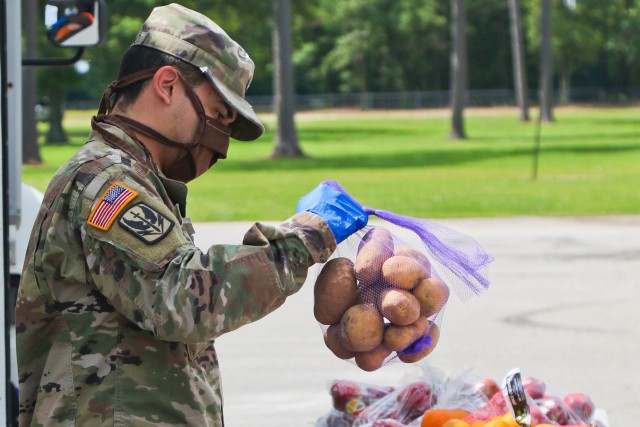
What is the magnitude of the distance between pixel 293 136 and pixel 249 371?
28.5 meters

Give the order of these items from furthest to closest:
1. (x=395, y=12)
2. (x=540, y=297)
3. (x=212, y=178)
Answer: (x=395, y=12) → (x=212, y=178) → (x=540, y=297)

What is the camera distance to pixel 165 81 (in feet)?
7.95

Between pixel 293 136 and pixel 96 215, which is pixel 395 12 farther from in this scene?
pixel 96 215

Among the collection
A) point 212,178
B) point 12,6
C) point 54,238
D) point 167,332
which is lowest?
point 212,178

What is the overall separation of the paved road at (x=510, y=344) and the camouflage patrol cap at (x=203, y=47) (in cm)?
207

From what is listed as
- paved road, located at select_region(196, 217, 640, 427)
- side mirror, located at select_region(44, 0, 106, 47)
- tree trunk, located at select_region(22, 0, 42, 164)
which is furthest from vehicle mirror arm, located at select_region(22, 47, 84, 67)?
tree trunk, located at select_region(22, 0, 42, 164)

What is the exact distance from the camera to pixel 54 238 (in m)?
2.36

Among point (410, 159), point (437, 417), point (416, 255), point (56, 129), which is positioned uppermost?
point (416, 255)

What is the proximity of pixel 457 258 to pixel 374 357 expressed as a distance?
0.40 metres

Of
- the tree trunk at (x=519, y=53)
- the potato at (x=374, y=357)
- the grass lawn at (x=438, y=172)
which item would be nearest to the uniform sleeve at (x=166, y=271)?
the potato at (x=374, y=357)

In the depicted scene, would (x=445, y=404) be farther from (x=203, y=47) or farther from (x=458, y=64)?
(x=458, y=64)

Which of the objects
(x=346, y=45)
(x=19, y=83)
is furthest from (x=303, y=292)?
(x=346, y=45)

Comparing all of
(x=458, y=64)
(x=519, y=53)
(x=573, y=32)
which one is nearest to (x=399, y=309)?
(x=458, y=64)

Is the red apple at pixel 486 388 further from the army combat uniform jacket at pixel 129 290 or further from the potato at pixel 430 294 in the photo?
the army combat uniform jacket at pixel 129 290
